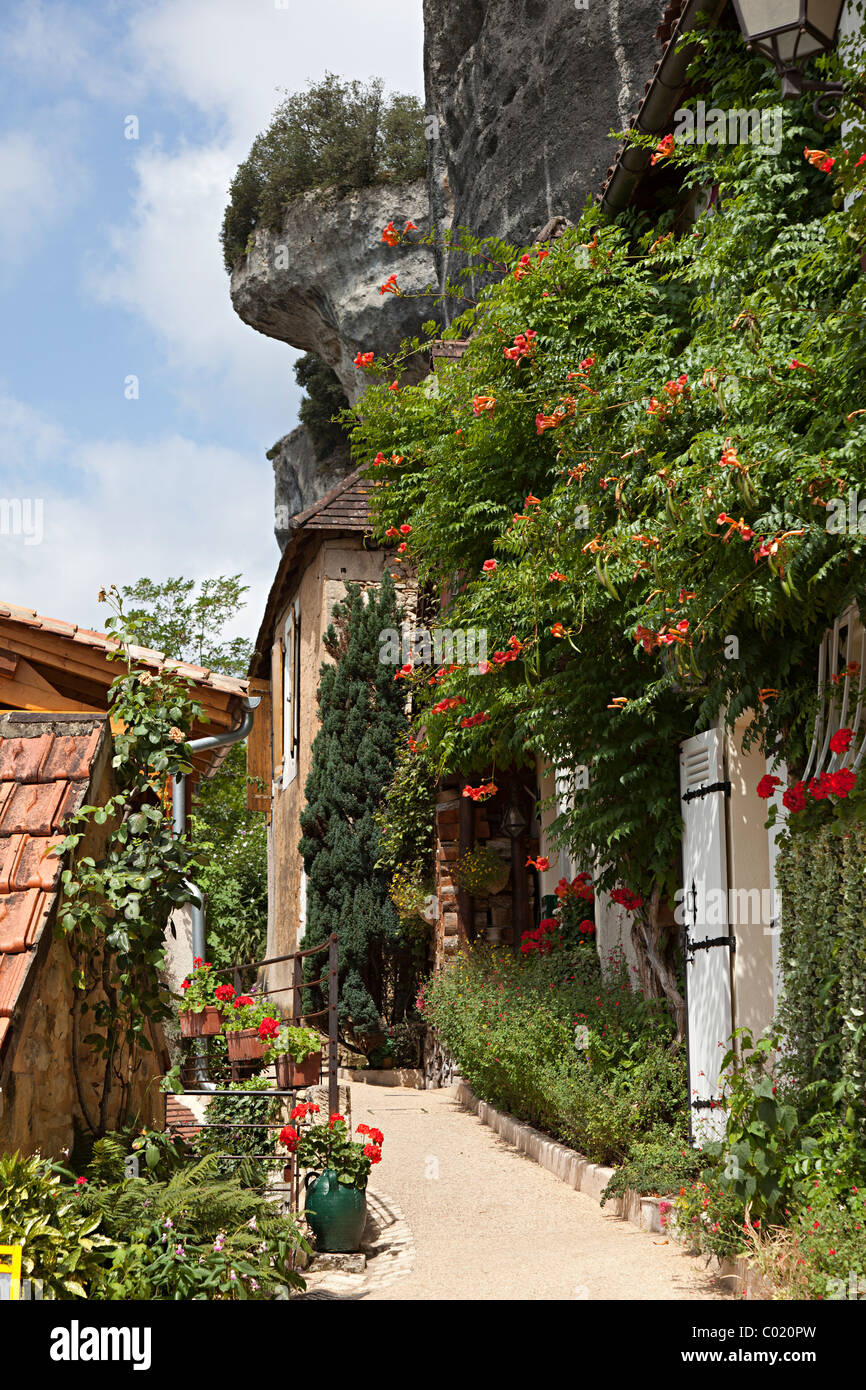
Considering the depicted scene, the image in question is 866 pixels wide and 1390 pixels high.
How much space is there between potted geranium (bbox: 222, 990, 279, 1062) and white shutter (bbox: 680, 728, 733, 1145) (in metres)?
2.86

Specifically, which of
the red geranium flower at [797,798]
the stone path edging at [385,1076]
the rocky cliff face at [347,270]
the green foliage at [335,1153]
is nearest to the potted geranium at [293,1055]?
the green foliage at [335,1153]

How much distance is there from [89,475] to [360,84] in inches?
656

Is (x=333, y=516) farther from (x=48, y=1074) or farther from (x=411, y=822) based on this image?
(x=48, y=1074)

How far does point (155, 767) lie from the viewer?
4.60 m

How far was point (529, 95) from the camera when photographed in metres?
17.0

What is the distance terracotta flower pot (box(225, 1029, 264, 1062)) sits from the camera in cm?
801

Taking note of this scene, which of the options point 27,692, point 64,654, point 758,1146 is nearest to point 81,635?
point 64,654

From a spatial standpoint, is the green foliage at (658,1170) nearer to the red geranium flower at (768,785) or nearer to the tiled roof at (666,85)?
the red geranium flower at (768,785)

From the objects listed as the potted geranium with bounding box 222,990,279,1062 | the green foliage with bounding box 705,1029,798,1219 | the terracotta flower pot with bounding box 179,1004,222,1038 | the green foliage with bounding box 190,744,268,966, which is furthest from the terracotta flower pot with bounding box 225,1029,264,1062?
the green foliage with bounding box 190,744,268,966

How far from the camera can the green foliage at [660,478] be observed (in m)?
4.82

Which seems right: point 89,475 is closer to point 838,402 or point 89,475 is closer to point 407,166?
point 838,402

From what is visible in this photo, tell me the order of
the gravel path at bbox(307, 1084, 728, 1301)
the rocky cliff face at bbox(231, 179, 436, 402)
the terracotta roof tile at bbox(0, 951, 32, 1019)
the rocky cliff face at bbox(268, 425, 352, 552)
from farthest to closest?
the rocky cliff face at bbox(268, 425, 352, 552), the rocky cliff face at bbox(231, 179, 436, 402), the gravel path at bbox(307, 1084, 728, 1301), the terracotta roof tile at bbox(0, 951, 32, 1019)

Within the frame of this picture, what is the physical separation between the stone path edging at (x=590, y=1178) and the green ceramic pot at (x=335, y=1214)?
147 cm

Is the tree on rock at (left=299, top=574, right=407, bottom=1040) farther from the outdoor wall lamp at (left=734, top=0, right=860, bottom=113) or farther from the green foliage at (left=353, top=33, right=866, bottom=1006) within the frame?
the outdoor wall lamp at (left=734, top=0, right=860, bottom=113)
